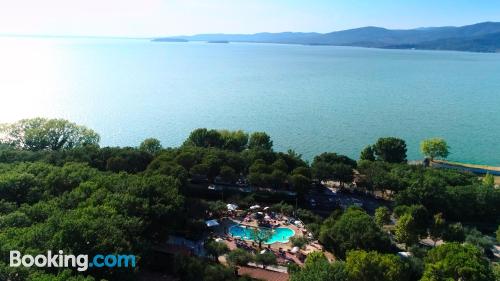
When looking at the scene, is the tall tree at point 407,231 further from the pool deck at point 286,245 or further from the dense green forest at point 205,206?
the pool deck at point 286,245

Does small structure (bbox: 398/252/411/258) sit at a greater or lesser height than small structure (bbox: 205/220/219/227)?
greater

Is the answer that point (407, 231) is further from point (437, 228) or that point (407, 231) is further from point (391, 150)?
point (391, 150)

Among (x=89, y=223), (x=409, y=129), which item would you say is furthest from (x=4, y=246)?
(x=409, y=129)

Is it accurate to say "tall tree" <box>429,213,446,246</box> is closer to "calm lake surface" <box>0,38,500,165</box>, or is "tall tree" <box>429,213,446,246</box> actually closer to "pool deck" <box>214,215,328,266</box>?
"pool deck" <box>214,215,328,266</box>

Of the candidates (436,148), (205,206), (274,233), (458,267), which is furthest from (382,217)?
(436,148)

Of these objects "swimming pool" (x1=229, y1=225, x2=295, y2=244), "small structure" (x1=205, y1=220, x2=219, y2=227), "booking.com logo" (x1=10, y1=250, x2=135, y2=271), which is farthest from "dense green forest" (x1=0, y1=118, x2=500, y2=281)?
"swimming pool" (x1=229, y1=225, x2=295, y2=244)

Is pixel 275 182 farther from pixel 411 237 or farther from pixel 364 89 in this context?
pixel 364 89

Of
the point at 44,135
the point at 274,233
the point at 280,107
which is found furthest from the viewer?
the point at 280,107

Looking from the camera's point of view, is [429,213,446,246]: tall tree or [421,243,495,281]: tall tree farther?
[429,213,446,246]: tall tree
